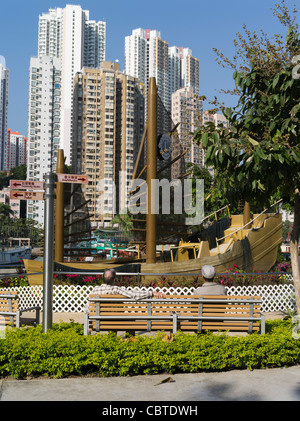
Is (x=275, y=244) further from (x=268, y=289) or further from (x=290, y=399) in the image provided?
(x=290, y=399)

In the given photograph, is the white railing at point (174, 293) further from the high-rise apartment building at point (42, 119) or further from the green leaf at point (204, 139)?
the high-rise apartment building at point (42, 119)

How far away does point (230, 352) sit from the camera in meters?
7.51

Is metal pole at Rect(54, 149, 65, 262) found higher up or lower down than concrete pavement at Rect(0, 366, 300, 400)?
higher up

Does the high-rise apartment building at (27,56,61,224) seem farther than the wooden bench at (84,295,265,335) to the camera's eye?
Yes

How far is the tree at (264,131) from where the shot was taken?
29.3ft

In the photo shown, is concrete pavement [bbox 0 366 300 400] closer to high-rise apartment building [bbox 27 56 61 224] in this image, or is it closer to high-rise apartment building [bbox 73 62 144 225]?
high-rise apartment building [bbox 73 62 144 225]

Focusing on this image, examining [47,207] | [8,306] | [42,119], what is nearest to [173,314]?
[47,207]

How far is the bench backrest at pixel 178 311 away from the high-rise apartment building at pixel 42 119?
499 feet

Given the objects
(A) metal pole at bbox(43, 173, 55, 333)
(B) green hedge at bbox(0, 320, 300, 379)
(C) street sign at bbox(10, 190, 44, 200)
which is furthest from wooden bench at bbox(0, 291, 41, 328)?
(C) street sign at bbox(10, 190, 44, 200)

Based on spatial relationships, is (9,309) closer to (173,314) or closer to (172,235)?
(173,314)

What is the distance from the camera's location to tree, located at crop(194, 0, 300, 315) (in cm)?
892

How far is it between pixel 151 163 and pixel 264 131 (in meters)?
9.23
